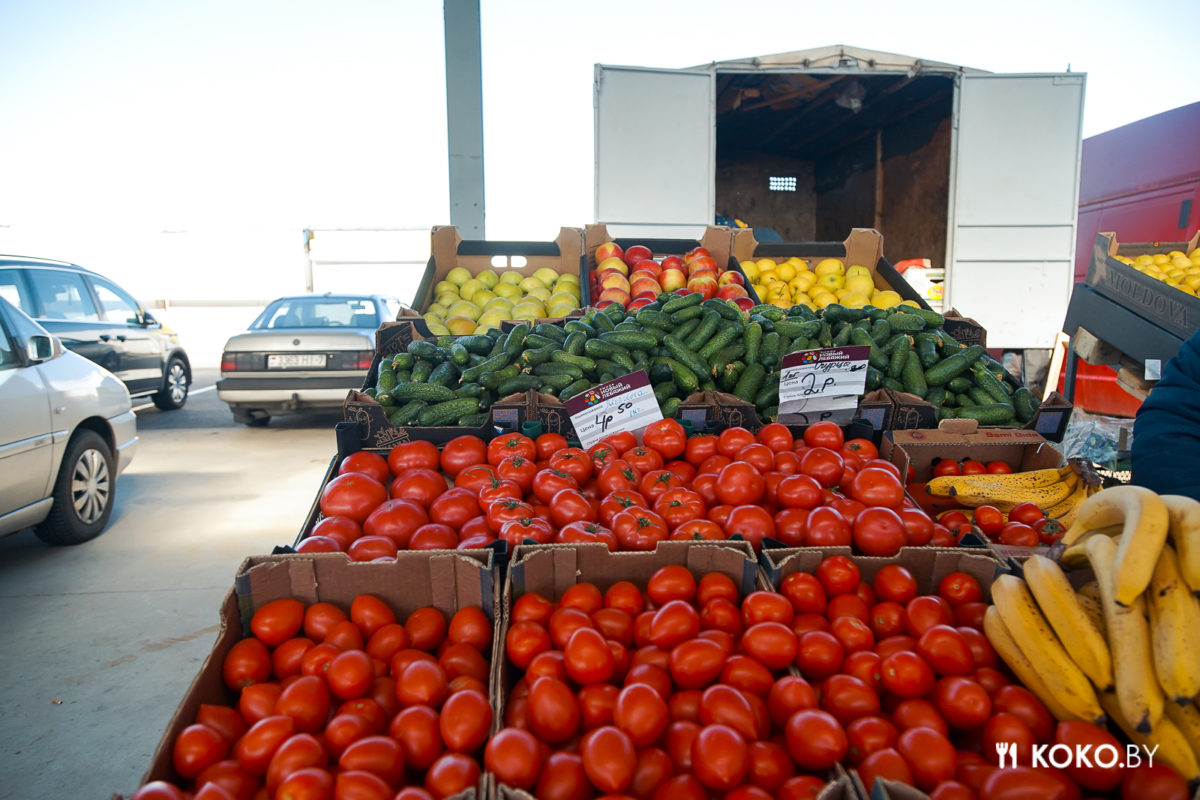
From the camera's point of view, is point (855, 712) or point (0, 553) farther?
point (0, 553)

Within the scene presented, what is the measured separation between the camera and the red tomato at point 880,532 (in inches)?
70.4

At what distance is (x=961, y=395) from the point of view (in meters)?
3.16

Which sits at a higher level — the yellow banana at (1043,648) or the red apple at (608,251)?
the red apple at (608,251)

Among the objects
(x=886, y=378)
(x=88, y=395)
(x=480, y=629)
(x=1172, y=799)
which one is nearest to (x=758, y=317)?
(x=886, y=378)

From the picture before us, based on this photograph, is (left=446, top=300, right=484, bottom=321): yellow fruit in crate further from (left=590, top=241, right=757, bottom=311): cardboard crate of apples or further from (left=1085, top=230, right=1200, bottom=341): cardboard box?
(left=1085, top=230, right=1200, bottom=341): cardboard box

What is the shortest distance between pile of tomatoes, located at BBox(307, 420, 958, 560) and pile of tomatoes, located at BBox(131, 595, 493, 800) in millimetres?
255

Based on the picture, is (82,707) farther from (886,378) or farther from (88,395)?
(886,378)

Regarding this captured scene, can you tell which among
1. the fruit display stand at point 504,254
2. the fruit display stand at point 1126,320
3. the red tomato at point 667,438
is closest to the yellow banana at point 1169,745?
the red tomato at point 667,438

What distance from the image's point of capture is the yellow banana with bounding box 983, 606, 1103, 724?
124 cm

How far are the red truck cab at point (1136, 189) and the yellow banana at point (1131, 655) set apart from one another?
304 inches

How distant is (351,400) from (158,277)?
17.9 metres

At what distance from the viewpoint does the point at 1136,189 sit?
8.66 meters

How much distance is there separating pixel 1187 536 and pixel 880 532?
696 millimetres

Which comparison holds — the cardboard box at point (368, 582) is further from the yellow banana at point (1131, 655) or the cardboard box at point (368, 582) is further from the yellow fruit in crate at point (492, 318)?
the yellow fruit in crate at point (492, 318)
